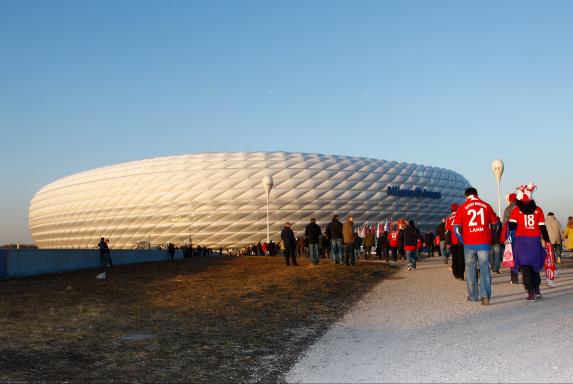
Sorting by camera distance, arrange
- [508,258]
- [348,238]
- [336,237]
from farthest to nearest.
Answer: [336,237]
[348,238]
[508,258]

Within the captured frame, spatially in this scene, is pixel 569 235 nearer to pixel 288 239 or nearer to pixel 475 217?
pixel 288 239

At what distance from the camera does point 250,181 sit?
227 ft

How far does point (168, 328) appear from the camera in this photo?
6984 mm

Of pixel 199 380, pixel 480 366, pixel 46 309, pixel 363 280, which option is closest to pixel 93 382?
pixel 199 380

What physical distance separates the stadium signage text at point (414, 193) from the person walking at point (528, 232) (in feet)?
215

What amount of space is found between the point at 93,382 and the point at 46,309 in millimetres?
5143

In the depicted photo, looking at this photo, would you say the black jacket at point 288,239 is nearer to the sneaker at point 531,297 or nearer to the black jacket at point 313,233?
the black jacket at point 313,233

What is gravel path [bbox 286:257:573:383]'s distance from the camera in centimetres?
429

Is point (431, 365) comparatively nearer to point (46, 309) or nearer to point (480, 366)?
point (480, 366)

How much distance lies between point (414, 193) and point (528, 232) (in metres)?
69.0

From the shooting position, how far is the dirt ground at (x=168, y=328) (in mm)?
4844

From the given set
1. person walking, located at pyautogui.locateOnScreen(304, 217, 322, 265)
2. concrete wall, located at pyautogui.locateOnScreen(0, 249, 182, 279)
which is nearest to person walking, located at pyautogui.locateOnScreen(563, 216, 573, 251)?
person walking, located at pyautogui.locateOnScreen(304, 217, 322, 265)

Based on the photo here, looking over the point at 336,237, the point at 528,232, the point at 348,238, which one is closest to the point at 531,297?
the point at 528,232

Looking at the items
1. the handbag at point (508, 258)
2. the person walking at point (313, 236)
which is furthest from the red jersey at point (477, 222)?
the person walking at point (313, 236)
